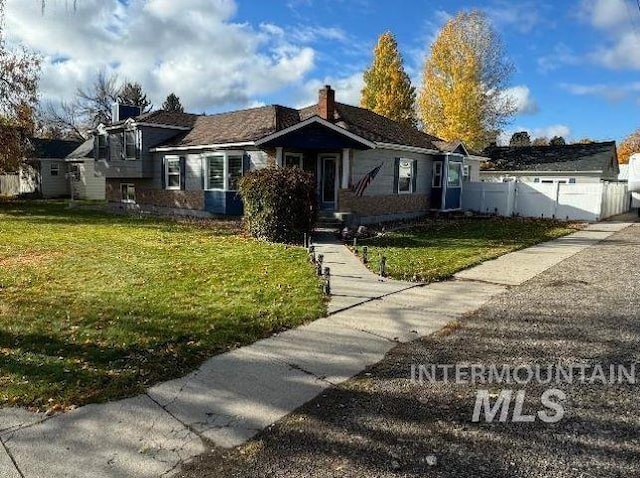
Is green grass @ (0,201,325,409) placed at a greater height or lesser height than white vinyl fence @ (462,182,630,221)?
lesser

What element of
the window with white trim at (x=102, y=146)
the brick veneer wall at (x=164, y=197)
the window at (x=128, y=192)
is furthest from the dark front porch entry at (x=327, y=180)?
the window with white trim at (x=102, y=146)

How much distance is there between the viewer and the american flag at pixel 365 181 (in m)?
17.6

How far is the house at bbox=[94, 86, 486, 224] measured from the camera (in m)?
16.7

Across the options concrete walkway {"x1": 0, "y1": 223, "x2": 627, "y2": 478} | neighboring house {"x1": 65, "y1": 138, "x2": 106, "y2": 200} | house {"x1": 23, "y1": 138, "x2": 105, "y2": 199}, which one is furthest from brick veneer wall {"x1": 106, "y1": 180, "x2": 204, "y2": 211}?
concrete walkway {"x1": 0, "y1": 223, "x2": 627, "y2": 478}

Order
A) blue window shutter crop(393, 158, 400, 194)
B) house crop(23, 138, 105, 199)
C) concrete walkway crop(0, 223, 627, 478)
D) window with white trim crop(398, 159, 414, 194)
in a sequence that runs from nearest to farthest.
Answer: concrete walkway crop(0, 223, 627, 478), blue window shutter crop(393, 158, 400, 194), window with white trim crop(398, 159, 414, 194), house crop(23, 138, 105, 199)

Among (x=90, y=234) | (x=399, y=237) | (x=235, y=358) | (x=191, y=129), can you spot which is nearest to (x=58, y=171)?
(x=191, y=129)

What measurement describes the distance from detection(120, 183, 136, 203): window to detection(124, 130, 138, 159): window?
2.04m

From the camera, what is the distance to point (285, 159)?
1748 centimetres

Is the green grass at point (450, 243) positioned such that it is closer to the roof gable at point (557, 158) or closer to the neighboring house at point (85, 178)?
the roof gable at point (557, 158)

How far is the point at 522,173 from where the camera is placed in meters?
30.6

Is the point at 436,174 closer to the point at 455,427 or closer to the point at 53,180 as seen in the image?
the point at 455,427

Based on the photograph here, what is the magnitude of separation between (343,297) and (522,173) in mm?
27709

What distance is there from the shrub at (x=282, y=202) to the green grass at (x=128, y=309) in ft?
2.85

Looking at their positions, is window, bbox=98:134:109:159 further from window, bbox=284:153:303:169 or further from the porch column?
the porch column
